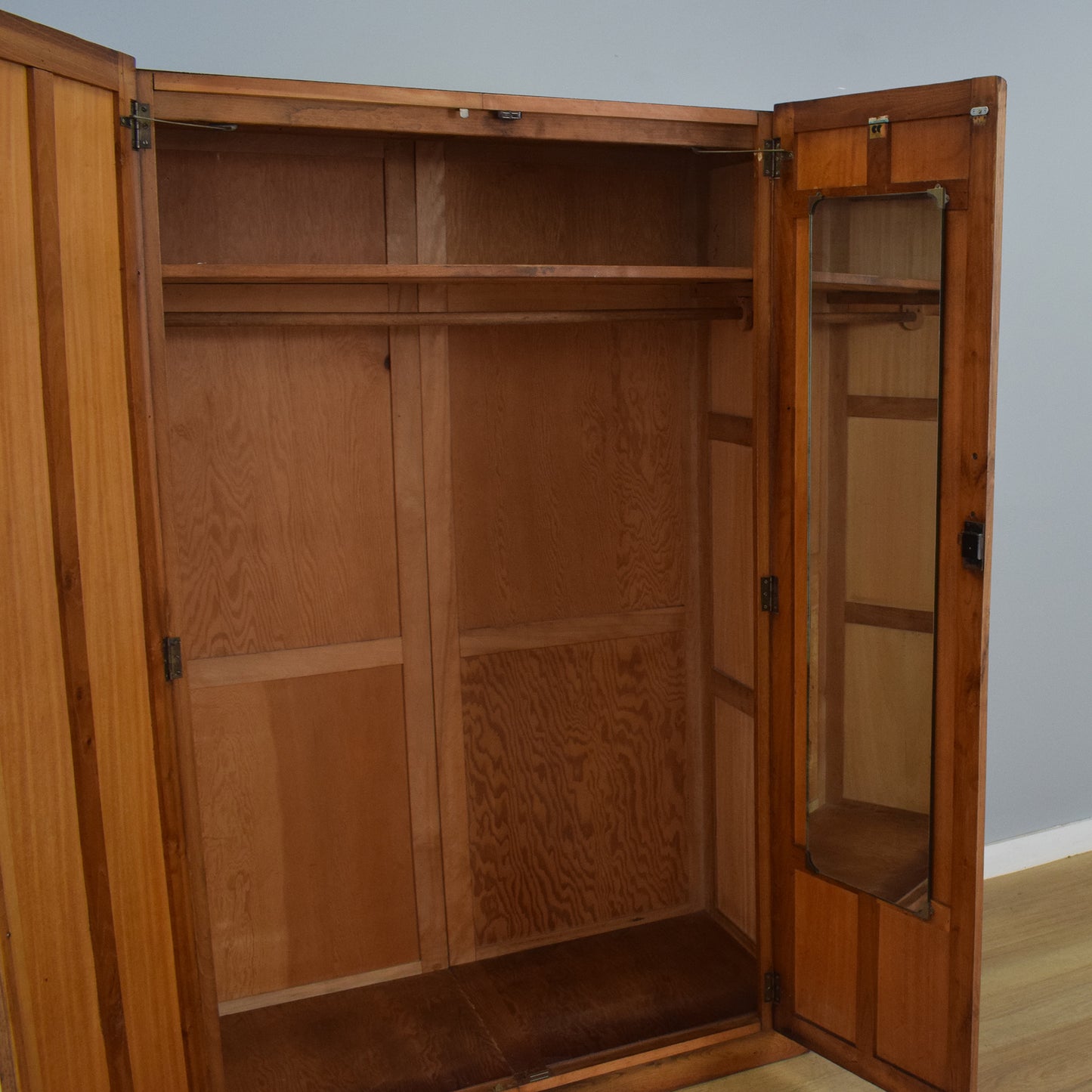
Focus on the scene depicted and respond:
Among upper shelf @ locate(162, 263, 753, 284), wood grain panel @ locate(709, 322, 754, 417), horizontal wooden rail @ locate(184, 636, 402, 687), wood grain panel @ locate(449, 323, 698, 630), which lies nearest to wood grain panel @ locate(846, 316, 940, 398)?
upper shelf @ locate(162, 263, 753, 284)

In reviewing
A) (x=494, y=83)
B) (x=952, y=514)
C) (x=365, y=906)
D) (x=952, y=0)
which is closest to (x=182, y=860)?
(x=365, y=906)

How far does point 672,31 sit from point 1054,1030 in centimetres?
275

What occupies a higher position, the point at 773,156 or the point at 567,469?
the point at 773,156

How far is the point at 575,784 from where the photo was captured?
11.0ft

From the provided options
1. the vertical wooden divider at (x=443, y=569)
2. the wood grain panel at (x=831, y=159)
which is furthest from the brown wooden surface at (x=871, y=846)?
the wood grain panel at (x=831, y=159)

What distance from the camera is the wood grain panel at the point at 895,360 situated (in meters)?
2.39

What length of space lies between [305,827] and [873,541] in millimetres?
1619

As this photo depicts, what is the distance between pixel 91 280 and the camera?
196cm

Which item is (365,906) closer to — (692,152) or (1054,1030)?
(1054,1030)

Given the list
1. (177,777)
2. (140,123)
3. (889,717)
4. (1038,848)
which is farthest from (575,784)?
(140,123)

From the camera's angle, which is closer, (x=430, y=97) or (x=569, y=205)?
(x=430, y=97)

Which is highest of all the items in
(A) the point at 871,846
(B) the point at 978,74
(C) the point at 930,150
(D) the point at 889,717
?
(B) the point at 978,74

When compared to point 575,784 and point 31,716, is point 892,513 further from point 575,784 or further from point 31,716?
point 31,716

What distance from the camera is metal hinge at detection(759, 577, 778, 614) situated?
8.76ft
